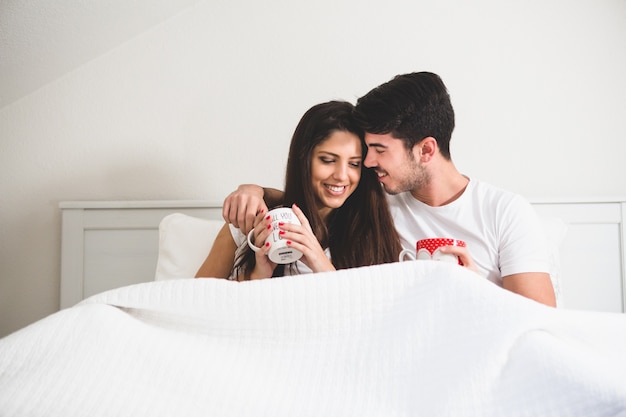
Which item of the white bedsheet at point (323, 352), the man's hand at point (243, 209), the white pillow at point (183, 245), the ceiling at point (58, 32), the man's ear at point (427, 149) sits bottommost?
the white bedsheet at point (323, 352)

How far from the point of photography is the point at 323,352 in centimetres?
75

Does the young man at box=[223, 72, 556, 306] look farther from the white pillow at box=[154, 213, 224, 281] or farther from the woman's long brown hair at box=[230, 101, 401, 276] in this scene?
the white pillow at box=[154, 213, 224, 281]

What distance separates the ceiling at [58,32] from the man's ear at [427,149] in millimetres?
1031

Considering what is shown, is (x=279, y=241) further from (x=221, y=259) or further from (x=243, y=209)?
(x=221, y=259)

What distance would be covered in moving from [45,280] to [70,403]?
1359mm

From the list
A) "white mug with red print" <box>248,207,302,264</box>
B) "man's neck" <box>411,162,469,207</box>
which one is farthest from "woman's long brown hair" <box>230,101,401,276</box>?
"white mug with red print" <box>248,207,302,264</box>

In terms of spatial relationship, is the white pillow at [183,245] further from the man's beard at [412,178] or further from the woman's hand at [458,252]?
the woman's hand at [458,252]

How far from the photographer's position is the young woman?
1.44 meters

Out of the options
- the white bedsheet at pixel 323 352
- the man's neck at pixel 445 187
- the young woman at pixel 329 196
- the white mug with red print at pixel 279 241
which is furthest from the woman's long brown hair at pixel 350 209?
the white bedsheet at pixel 323 352

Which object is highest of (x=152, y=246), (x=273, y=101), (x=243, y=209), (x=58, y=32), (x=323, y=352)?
(x=58, y=32)

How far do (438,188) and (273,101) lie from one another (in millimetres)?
709

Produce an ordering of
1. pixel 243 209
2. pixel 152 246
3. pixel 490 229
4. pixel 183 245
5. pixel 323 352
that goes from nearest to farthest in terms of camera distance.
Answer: pixel 323 352, pixel 243 209, pixel 490 229, pixel 183 245, pixel 152 246

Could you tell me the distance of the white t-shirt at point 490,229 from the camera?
53.6 inches

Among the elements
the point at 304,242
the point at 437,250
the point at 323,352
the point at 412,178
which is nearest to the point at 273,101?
the point at 412,178
